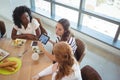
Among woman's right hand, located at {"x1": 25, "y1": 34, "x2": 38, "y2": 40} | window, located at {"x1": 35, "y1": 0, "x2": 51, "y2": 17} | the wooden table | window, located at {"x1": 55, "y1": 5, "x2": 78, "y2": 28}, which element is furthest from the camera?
window, located at {"x1": 35, "y1": 0, "x2": 51, "y2": 17}

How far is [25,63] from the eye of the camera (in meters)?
1.89

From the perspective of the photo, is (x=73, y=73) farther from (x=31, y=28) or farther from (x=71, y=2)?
(x=71, y=2)

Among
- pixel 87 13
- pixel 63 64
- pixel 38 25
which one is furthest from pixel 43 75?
pixel 87 13

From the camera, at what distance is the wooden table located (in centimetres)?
172

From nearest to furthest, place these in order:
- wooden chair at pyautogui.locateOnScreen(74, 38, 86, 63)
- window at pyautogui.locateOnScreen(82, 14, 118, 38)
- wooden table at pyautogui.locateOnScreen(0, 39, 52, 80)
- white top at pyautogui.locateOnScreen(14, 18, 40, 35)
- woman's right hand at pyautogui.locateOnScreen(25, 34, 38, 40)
→ wooden table at pyautogui.locateOnScreen(0, 39, 52, 80) < wooden chair at pyautogui.locateOnScreen(74, 38, 86, 63) < woman's right hand at pyautogui.locateOnScreen(25, 34, 38, 40) < white top at pyautogui.locateOnScreen(14, 18, 40, 35) < window at pyautogui.locateOnScreen(82, 14, 118, 38)

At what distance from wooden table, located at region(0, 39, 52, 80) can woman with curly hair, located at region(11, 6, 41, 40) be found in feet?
0.66

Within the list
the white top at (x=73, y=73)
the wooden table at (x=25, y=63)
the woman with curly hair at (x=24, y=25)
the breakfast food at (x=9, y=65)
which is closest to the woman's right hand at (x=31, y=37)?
the woman with curly hair at (x=24, y=25)

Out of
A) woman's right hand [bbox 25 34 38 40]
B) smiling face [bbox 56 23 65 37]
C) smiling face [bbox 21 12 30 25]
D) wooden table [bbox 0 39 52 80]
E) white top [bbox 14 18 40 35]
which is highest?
smiling face [bbox 21 12 30 25]

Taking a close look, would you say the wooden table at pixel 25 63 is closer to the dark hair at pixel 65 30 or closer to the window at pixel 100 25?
the dark hair at pixel 65 30

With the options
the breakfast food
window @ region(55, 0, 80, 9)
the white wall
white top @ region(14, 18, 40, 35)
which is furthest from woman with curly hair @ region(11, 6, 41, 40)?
the white wall

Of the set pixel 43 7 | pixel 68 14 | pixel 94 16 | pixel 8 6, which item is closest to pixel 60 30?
pixel 94 16

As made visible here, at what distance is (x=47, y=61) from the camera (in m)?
1.91

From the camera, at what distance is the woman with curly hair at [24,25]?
237 centimetres

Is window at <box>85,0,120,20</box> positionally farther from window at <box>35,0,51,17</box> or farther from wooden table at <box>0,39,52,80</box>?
wooden table at <box>0,39,52,80</box>
